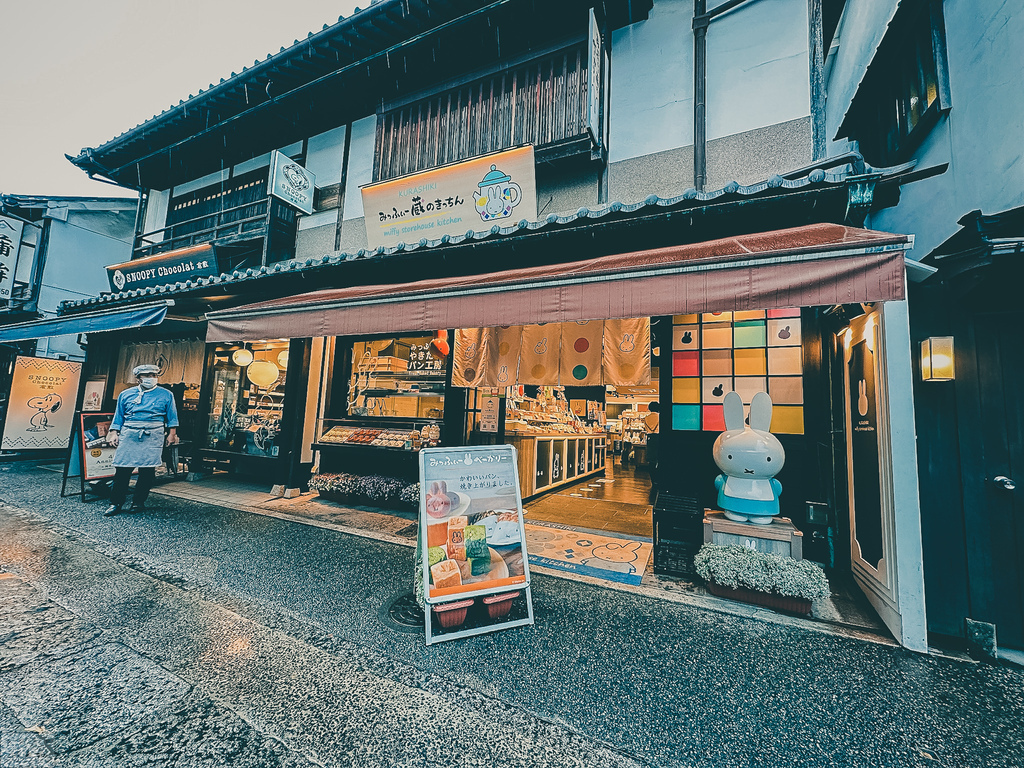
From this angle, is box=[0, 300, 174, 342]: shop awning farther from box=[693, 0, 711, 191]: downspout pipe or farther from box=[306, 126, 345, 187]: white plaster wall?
box=[693, 0, 711, 191]: downspout pipe

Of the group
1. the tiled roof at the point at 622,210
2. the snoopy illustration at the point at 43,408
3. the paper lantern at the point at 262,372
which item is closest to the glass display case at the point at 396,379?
the paper lantern at the point at 262,372

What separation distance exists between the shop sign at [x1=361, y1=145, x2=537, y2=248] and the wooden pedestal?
14.9 feet

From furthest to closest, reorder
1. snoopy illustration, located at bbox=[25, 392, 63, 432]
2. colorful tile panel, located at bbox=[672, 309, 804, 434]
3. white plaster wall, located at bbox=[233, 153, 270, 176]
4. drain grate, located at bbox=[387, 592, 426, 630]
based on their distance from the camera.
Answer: snoopy illustration, located at bbox=[25, 392, 63, 432]
white plaster wall, located at bbox=[233, 153, 270, 176]
colorful tile panel, located at bbox=[672, 309, 804, 434]
drain grate, located at bbox=[387, 592, 426, 630]

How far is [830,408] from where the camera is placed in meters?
4.57

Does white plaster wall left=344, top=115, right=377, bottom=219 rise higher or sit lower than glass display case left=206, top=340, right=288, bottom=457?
higher

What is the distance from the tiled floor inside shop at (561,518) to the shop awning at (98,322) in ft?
9.79

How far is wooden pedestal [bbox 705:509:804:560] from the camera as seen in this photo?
12.4 ft

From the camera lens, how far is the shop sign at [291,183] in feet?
23.6

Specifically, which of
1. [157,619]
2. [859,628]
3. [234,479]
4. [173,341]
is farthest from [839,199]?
[173,341]

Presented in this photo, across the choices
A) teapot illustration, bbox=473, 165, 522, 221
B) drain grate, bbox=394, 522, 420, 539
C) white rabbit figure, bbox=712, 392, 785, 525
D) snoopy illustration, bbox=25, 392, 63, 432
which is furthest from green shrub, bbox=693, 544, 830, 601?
snoopy illustration, bbox=25, 392, 63, 432

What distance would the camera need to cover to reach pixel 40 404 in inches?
404

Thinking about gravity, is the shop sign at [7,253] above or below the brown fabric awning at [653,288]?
above

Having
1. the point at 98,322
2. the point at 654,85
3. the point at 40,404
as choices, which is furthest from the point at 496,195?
the point at 40,404

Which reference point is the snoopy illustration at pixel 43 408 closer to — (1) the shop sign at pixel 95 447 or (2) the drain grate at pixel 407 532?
(1) the shop sign at pixel 95 447
